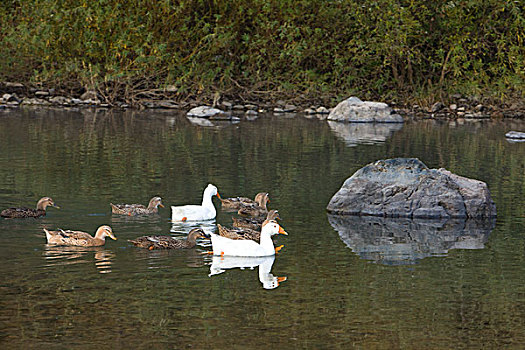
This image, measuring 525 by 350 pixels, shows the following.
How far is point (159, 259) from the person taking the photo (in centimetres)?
1148

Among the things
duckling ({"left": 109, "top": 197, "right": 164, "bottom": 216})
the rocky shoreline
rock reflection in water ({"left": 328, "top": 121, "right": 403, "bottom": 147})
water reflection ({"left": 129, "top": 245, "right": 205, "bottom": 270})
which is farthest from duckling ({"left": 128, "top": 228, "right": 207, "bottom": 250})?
the rocky shoreline

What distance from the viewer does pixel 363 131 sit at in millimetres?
30062

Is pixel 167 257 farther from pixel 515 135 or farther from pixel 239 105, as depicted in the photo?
pixel 239 105

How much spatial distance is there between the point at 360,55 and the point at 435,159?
17.5m

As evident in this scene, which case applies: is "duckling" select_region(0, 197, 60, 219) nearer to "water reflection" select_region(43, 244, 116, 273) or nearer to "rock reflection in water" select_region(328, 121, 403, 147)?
"water reflection" select_region(43, 244, 116, 273)

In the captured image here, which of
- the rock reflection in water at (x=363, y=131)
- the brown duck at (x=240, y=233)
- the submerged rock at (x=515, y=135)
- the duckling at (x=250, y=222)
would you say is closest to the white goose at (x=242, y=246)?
the brown duck at (x=240, y=233)

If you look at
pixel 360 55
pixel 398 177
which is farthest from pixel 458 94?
pixel 398 177

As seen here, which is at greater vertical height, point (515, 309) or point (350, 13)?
point (350, 13)

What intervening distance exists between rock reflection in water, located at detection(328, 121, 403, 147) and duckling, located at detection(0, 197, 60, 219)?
1243 centimetres

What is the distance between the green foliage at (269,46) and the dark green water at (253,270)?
1622 cm

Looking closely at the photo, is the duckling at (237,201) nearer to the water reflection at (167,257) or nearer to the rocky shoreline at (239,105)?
the water reflection at (167,257)

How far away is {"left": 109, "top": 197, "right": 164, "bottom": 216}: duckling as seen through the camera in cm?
1422

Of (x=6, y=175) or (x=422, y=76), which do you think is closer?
(x=6, y=175)

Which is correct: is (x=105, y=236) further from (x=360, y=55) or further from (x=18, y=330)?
(x=360, y=55)
